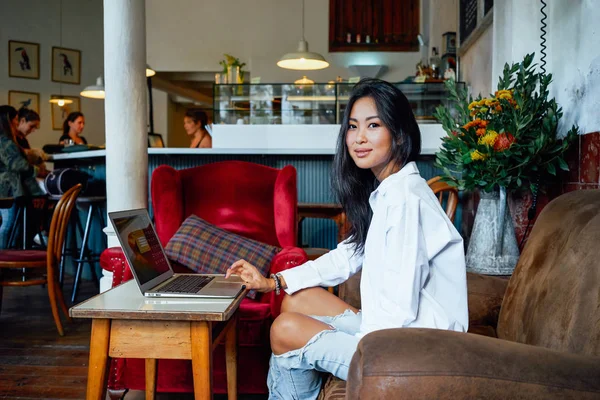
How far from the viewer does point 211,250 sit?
8.47 feet

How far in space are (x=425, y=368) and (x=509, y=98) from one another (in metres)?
1.76

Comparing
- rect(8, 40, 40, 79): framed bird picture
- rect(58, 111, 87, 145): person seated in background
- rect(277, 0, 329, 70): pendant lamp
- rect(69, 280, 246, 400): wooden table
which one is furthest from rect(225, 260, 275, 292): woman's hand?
rect(8, 40, 40, 79): framed bird picture

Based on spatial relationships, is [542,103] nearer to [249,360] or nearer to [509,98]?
[509,98]

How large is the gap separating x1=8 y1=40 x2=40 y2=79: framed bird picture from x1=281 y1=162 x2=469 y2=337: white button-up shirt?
9.72m

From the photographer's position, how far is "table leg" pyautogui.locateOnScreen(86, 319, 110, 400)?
63.3 inches

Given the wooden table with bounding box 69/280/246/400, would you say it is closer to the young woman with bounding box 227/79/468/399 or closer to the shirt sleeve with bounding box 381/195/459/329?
the young woman with bounding box 227/79/468/399

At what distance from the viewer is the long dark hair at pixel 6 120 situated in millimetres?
4570

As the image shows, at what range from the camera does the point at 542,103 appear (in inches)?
100

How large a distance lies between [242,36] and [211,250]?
7317mm

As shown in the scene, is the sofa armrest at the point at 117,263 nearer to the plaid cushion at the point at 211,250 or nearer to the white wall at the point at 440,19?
the plaid cushion at the point at 211,250

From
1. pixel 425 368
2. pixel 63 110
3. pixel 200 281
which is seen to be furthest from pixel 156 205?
pixel 63 110

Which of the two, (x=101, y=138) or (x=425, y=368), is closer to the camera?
(x=425, y=368)

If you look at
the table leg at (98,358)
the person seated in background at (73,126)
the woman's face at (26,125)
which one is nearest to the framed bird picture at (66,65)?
the person seated in background at (73,126)

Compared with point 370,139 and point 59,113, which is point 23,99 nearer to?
point 59,113
